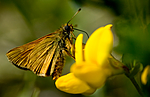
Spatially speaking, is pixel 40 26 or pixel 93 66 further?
pixel 40 26

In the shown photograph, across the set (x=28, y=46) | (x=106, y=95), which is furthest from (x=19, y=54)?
(x=106, y=95)

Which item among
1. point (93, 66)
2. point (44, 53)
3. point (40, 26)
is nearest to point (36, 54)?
point (44, 53)

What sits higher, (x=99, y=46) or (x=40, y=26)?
(x=40, y=26)

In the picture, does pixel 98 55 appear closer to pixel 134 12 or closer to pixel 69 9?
pixel 134 12

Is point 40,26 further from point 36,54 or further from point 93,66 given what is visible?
point 93,66

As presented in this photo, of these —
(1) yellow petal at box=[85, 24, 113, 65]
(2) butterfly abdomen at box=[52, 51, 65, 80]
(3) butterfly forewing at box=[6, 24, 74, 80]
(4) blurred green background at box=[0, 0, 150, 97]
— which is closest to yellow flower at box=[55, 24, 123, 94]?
(1) yellow petal at box=[85, 24, 113, 65]

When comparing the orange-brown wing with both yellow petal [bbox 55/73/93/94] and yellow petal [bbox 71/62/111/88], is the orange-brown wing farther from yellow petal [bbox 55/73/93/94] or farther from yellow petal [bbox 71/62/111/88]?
yellow petal [bbox 71/62/111/88]
